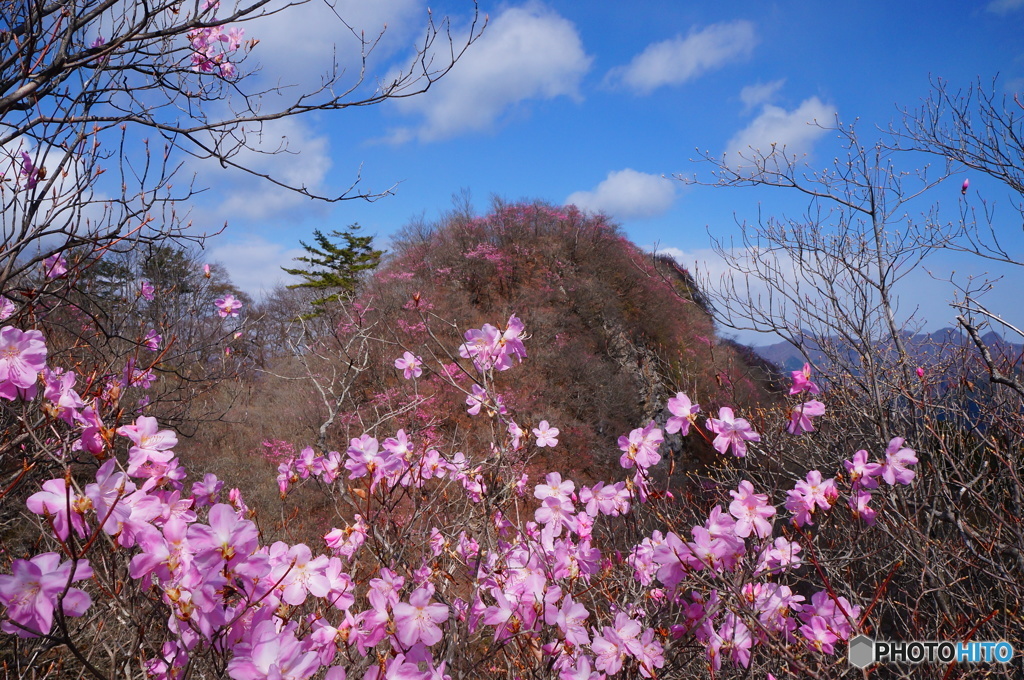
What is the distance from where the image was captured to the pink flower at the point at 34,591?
0.90 meters

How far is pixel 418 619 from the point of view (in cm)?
134

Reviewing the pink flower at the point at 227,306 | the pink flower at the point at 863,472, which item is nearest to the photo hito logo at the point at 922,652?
the pink flower at the point at 863,472

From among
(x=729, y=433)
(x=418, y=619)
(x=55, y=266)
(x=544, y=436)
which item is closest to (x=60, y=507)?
(x=418, y=619)

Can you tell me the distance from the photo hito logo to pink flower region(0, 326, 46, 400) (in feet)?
7.65

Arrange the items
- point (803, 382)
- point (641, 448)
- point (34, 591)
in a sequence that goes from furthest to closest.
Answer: point (641, 448) → point (803, 382) → point (34, 591)

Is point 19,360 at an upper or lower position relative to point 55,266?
lower

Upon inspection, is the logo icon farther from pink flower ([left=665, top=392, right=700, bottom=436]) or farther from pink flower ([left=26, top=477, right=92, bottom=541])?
pink flower ([left=26, top=477, right=92, bottom=541])

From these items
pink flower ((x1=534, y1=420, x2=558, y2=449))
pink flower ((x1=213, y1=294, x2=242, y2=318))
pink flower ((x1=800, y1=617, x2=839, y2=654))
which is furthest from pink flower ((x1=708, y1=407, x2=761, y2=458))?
pink flower ((x1=213, y1=294, x2=242, y2=318))

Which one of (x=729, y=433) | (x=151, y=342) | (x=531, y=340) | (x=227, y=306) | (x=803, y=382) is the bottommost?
(x=729, y=433)

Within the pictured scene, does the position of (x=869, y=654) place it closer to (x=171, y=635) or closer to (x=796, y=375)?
(x=796, y=375)

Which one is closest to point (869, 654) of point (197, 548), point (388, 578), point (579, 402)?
point (388, 578)

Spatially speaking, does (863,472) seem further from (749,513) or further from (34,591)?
(34,591)

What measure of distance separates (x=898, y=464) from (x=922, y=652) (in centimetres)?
63

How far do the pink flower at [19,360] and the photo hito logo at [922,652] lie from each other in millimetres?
2331
